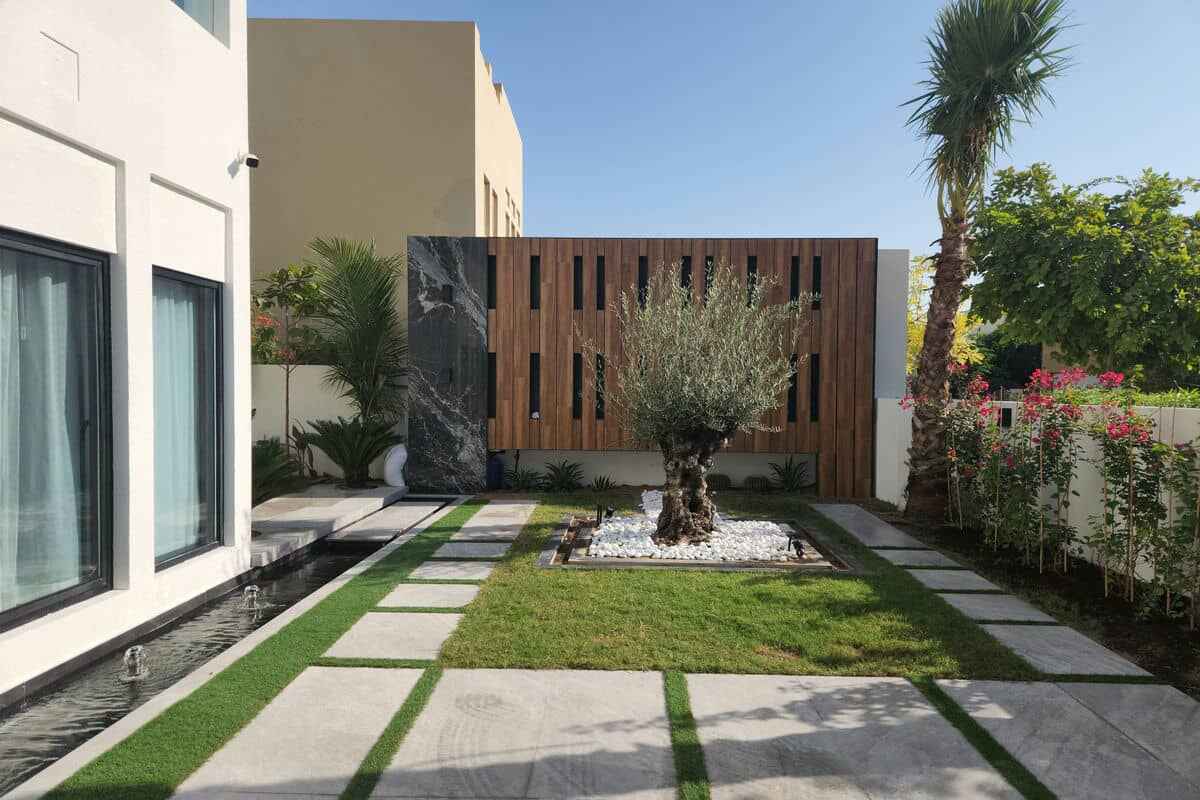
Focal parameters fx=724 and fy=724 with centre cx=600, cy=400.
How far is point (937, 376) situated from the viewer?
8641 mm

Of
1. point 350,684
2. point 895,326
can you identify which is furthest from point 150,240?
point 895,326

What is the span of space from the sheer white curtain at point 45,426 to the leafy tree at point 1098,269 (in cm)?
968

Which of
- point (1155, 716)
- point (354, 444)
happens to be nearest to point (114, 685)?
point (1155, 716)

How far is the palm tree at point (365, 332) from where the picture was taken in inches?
431

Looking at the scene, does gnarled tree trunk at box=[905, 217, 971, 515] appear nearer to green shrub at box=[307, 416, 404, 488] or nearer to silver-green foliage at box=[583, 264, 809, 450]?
silver-green foliage at box=[583, 264, 809, 450]

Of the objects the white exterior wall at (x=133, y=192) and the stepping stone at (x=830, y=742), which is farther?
→ the white exterior wall at (x=133, y=192)

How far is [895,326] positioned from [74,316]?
10214 millimetres

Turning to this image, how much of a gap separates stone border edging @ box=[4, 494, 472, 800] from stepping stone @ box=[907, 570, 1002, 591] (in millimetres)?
4637

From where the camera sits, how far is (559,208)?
1709cm

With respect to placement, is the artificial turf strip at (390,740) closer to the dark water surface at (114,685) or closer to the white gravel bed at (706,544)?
the dark water surface at (114,685)

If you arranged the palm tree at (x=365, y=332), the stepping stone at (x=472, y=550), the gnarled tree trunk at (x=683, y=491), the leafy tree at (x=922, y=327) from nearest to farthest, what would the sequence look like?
1. the stepping stone at (x=472, y=550)
2. the gnarled tree trunk at (x=683, y=491)
3. the palm tree at (x=365, y=332)
4. the leafy tree at (x=922, y=327)

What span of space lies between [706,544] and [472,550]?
220cm

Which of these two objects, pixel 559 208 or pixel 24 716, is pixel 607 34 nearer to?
pixel 559 208

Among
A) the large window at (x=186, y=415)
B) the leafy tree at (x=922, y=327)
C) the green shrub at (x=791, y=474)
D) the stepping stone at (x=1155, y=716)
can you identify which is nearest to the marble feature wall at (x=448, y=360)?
the green shrub at (x=791, y=474)
